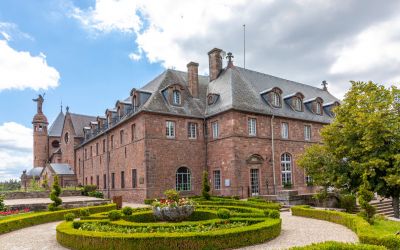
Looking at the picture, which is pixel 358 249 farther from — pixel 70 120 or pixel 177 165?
pixel 70 120

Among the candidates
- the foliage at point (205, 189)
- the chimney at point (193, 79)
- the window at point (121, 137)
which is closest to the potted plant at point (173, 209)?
the foliage at point (205, 189)

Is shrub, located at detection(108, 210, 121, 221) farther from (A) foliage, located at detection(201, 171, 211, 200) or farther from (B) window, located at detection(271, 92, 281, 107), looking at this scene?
(B) window, located at detection(271, 92, 281, 107)

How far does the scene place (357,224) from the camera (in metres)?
12.7

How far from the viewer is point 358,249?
7.96m

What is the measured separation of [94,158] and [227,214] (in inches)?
1183

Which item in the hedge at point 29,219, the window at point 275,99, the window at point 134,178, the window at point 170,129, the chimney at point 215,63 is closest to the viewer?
the hedge at point 29,219

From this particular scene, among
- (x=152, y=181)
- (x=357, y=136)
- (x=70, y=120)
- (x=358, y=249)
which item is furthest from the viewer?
(x=70, y=120)

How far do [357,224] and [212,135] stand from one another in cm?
1812

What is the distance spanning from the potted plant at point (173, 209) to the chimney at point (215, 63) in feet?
67.7

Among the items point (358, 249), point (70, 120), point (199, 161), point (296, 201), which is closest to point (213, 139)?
point (199, 161)

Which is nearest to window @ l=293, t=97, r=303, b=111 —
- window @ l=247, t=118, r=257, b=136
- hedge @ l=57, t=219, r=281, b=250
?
window @ l=247, t=118, r=257, b=136

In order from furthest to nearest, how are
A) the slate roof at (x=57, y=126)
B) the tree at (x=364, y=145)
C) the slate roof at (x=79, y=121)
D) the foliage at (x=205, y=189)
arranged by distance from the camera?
1. the slate roof at (x=57, y=126)
2. the slate roof at (x=79, y=121)
3. the foliage at (x=205, y=189)
4. the tree at (x=364, y=145)

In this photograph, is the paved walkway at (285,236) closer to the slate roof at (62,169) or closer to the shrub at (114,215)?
the shrub at (114,215)

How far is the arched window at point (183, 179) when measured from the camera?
94.7ft
